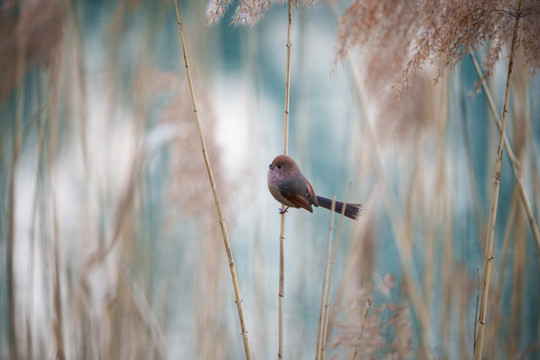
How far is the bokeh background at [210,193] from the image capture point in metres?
1.11

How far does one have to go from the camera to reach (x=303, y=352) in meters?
1.30

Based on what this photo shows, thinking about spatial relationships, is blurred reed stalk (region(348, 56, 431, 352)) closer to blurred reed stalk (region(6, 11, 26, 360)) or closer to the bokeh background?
the bokeh background

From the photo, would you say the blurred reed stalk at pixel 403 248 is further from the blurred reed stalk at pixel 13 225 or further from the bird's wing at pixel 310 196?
the blurred reed stalk at pixel 13 225

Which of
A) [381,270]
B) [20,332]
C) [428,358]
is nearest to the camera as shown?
[428,358]

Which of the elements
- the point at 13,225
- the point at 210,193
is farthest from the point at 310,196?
the point at 13,225

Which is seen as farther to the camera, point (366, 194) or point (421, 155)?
point (366, 194)

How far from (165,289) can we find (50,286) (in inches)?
13.4

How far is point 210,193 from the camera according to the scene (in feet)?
4.16

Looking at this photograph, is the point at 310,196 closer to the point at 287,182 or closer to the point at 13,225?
the point at 287,182

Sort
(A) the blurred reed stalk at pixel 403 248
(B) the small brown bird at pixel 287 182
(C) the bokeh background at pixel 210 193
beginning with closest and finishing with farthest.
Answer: (B) the small brown bird at pixel 287 182 → (A) the blurred reed stalk at pixel 403 248 → (C) the bokeh background at pixel 210 193

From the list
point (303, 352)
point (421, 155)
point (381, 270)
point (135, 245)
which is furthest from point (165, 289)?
point (421, 155)

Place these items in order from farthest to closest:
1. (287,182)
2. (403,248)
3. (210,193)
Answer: (210,193) < (403,248) < (287,182)

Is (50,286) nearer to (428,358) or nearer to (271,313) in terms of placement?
(271,313)

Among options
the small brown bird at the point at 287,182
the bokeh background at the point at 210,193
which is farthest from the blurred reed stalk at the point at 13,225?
the small brown bird at the point at 287,182
